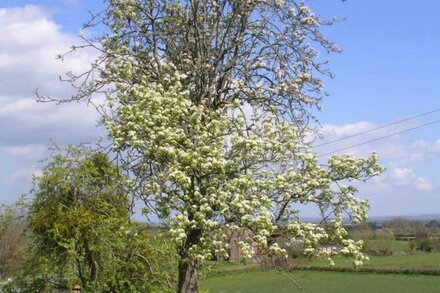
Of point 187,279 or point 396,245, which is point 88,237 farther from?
point 396,245

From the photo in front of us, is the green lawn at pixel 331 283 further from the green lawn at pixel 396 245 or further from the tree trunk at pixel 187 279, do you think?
the tree trunk at pixel 187 279

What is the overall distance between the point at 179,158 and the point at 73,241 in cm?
269

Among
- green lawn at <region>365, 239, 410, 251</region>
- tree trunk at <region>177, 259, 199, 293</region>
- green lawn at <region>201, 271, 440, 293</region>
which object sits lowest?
green lawn at <region>201, 271, 440, 293</region>

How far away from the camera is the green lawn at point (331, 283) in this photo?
46.6 m

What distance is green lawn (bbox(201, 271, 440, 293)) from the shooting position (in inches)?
1834

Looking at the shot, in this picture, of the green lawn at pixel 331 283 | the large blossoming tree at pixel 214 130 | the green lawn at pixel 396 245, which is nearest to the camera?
the large blossoming tree at pixel 214 130

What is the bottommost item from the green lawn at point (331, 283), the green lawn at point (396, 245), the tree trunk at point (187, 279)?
the green lawn at point (331, 283)

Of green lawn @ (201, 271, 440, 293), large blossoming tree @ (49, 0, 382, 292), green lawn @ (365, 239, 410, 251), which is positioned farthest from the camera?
green lawn @ (365, 239, 410, 251)

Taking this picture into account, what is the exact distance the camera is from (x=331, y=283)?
52062 millimetres

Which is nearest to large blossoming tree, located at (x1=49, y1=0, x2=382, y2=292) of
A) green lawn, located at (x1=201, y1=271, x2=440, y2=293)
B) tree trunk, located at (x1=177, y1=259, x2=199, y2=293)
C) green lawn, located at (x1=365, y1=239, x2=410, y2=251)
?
tree trunk, located at (x1=177, y1=259, x2=199, y2=293)

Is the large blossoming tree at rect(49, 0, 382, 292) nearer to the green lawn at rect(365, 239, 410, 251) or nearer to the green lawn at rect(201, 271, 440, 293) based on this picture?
the green lawn at rect(201, 271, 440, 293)

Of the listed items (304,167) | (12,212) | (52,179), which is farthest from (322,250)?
(12,212)

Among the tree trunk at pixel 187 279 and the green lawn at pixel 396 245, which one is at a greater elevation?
the green lawn at pixel 396 245

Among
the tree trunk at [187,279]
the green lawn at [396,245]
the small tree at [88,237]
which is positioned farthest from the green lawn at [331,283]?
the tree trunk at [187,279]
